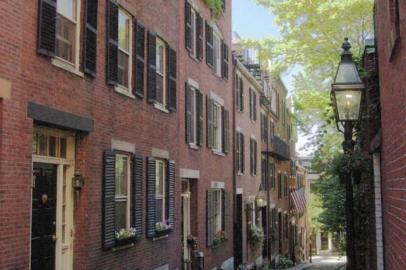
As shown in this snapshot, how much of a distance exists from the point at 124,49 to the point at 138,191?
3.03 meters

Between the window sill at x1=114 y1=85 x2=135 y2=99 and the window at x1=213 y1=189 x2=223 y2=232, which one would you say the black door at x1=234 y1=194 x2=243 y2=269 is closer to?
the window at x1=213 y1=189 x2=223 y2=232

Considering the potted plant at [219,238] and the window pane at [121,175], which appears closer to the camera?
the window pane at [121,175]

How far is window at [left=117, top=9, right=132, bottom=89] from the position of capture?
1274cm

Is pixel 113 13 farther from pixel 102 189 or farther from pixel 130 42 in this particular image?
pixel 102 189

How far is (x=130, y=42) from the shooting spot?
13.2 m

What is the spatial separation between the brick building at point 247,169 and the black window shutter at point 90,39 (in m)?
14.4

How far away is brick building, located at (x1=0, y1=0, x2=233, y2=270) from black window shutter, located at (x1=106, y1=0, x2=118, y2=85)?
0.06 ft

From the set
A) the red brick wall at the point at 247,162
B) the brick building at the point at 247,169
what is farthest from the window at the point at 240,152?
the red brick wall at the point at 247,162

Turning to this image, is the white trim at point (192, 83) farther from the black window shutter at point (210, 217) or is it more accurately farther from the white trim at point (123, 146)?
the white trim at point (123, 146)

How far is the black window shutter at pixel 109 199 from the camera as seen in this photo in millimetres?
11477

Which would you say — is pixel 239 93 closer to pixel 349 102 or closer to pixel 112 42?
pixel 112 42

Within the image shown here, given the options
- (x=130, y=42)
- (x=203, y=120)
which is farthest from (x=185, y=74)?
(x=130, y=42)

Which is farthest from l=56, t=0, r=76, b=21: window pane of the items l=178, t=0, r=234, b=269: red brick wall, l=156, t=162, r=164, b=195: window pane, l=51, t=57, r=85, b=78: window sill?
l=178, t=0, r=234, b=269: red brick wall

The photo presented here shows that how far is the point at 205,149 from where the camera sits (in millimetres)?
20016
